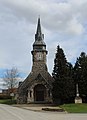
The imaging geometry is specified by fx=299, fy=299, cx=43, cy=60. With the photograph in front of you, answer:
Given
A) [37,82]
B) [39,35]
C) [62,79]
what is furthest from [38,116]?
[39,35]

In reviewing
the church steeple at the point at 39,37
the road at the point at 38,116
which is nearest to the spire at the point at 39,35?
the church steeple at the point at 39,37

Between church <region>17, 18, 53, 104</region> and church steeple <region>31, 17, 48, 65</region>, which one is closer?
church <region>17, 18, 53, 104</region>

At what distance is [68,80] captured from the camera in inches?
2199

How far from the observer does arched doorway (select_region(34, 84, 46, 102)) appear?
7005 cm

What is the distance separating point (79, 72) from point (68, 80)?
4040mm

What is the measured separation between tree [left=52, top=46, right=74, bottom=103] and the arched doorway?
12.3 meters

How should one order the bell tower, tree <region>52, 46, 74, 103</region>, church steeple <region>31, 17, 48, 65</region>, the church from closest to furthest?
tree <region>52, 46, 74, 103</region>
the church
the bell tower
church steeple <region>31, 17, 48, 65</region>

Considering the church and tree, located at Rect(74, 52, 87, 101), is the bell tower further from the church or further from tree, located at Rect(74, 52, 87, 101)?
tree, located at Rect(74, 52, 87, 101)

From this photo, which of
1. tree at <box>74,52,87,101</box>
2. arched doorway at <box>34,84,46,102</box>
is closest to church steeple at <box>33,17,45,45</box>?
arched doorway at <box>34,84,46,102</box>

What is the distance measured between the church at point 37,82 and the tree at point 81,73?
10.3 meters

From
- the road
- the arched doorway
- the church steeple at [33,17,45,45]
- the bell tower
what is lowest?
the road

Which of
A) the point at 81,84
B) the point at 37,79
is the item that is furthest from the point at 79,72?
the point at 37,79

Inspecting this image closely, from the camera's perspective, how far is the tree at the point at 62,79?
55.8m

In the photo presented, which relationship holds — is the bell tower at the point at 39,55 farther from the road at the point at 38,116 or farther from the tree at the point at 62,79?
the road at the point at 38,116
